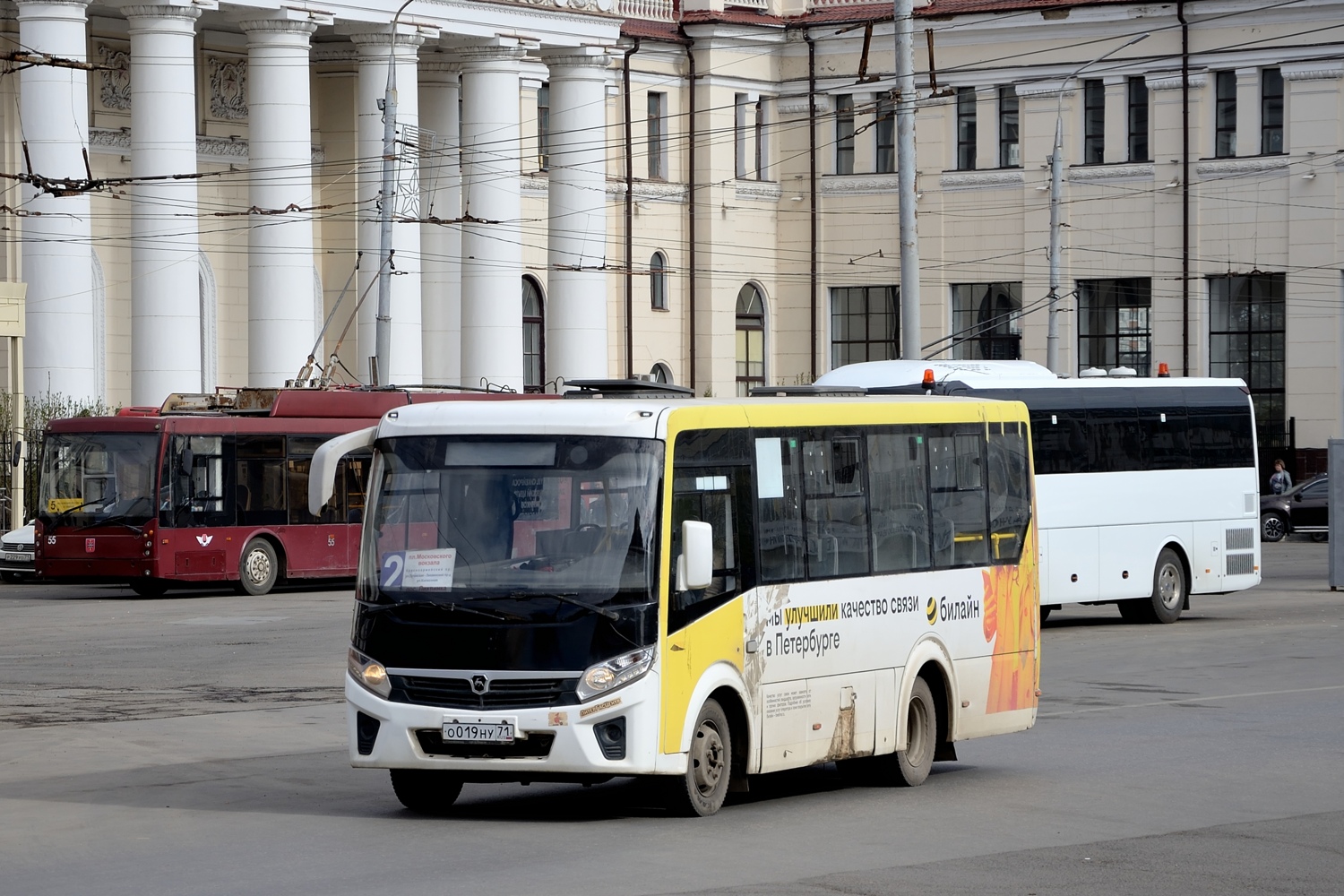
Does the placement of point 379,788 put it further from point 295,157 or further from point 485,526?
point 295,157

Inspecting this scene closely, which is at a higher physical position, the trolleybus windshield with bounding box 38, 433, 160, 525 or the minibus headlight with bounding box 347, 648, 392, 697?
the trolleybus windshield with bounding box 38, 433, 160, 525

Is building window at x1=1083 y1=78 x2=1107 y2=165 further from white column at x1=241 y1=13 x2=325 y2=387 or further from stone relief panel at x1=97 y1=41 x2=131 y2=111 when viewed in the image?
stone relief panel at x1=97 y1=41 x2=131 y2=111

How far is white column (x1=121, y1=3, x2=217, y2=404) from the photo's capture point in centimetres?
4644

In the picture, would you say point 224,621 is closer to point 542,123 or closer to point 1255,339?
point 542,123

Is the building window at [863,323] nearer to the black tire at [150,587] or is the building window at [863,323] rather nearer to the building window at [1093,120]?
the building window at [1093,120]

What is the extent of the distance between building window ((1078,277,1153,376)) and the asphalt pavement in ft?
122

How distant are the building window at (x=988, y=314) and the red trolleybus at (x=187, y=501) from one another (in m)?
26.8

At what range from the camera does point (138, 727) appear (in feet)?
58.3

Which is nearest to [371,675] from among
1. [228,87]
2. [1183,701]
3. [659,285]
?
[1183,701]

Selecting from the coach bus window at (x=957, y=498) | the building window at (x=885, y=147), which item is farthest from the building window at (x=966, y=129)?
the coach bus window at (x=957, y=498)

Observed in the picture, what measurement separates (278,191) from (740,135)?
54.7 feet

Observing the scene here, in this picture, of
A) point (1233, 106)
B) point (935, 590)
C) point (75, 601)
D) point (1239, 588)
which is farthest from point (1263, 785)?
point (1233, 106)

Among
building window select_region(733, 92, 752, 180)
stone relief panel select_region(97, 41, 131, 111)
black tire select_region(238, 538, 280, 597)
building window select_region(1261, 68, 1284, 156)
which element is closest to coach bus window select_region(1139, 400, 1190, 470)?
black tire select_region(238, 538, 280, 597)

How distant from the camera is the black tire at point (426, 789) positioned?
42.2 ft
